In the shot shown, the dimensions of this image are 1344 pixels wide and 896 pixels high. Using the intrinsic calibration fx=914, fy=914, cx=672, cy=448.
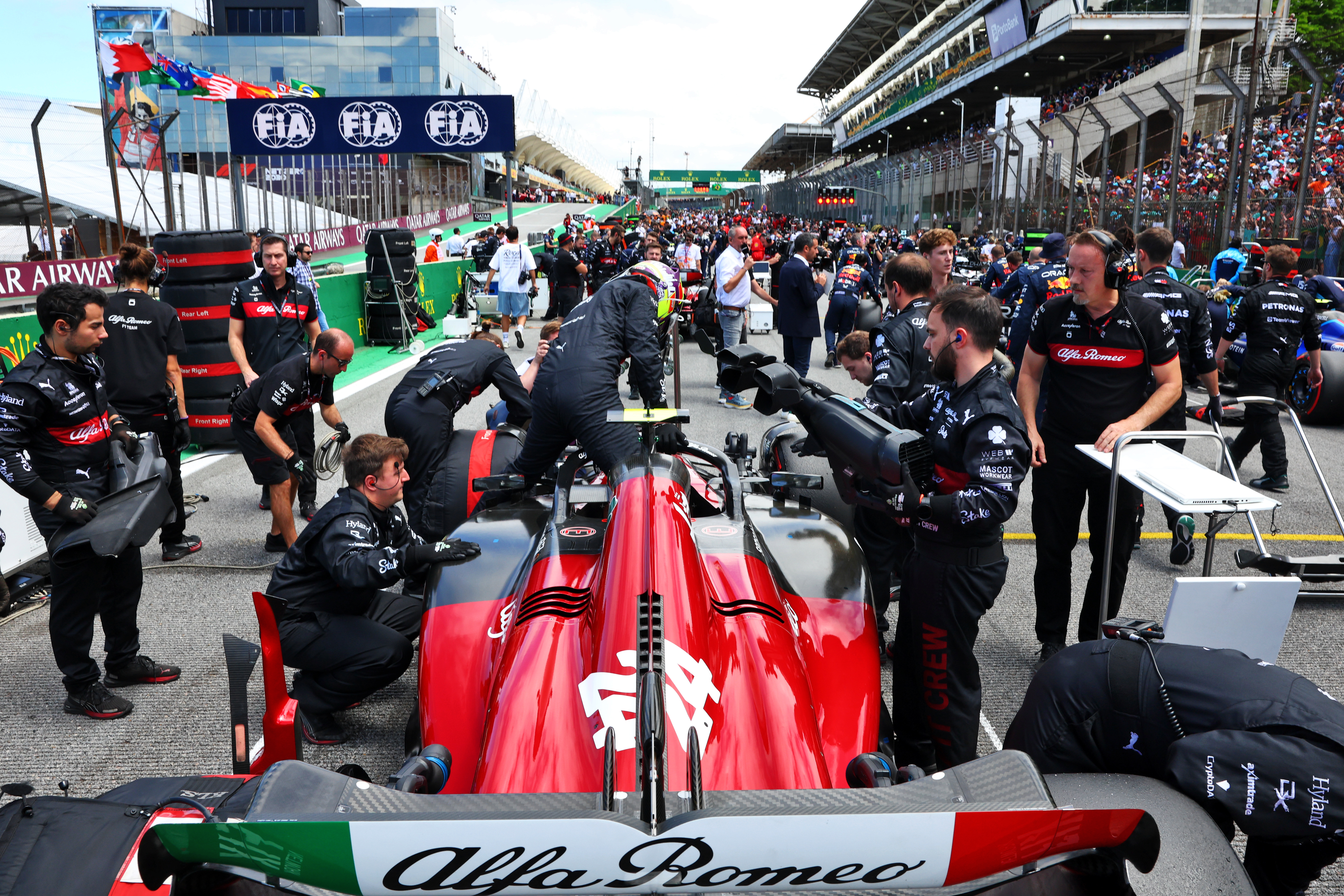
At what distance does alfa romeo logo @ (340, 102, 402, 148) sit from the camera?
16453 mm

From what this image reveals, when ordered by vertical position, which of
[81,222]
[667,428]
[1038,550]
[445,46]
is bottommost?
[1038,550]

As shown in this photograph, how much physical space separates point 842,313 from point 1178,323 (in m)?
5.38

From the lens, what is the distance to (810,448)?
392 cm

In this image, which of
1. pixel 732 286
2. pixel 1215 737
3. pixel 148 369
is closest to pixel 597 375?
pixel 148 369

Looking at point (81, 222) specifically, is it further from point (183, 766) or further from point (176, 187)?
point (183, 766)

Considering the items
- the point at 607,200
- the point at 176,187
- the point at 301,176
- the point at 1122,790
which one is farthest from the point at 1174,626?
the point at 607,200

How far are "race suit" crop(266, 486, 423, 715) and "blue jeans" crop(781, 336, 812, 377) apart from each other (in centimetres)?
693

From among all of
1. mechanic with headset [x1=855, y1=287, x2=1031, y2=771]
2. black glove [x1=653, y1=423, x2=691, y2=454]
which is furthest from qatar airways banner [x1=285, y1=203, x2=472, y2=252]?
mechanic with headset [x1=855, y1=287, x2=1031, y2=771]

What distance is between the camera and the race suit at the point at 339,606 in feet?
11.7

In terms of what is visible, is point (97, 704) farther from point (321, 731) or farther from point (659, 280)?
point (659, 280)

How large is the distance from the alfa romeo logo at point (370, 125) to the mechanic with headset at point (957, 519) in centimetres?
1552

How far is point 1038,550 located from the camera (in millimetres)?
4289

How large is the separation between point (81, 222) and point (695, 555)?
87.8ft

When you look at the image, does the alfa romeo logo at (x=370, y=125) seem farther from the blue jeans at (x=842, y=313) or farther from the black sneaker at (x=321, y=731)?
the black sneaker at (x=321, y=731)
